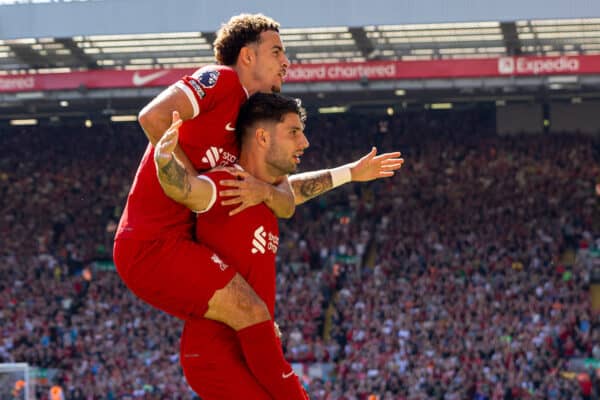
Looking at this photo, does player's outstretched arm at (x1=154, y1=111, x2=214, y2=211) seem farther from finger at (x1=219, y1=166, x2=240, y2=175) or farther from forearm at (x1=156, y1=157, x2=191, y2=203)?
finger at (x1=219, y1=166, x2=240, y2=175)

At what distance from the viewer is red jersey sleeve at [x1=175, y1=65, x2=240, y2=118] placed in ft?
17.2

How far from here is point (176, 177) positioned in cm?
504

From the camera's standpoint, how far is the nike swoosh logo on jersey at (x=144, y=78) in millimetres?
28953

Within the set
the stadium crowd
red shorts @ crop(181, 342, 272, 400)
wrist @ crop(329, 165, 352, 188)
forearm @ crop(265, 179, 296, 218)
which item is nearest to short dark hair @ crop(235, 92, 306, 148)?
forearm @ crop(265, 179, 296, 218)

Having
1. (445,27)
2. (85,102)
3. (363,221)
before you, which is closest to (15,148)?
(85,102)

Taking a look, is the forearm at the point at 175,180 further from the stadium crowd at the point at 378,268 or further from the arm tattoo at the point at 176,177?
the stadium crowd at the point at 378,268

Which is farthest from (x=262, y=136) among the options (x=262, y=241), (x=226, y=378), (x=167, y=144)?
(x=226, y=378)

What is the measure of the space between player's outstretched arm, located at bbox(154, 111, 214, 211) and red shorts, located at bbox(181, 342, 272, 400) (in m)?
0.73

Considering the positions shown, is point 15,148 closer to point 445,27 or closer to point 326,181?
point 445,27

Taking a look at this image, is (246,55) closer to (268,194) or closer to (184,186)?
(268,194)

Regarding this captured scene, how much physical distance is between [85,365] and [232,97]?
852 inches

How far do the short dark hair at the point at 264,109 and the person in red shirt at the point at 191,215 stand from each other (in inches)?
2.0

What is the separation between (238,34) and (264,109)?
457 millimetres

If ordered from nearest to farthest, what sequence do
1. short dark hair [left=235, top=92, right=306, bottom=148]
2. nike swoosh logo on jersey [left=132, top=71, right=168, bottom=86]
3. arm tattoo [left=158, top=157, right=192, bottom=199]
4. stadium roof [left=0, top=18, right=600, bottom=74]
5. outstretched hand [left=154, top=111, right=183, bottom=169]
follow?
outstretched hand [left=154, top=111, right=183, bottom=169], arm tattoo [left=158, top=157, right=192, bottom=199], short dark hair [left=235, top=92, right=306, bottom=148], stadium roof [left=0, top=18, right=600, bottom=74], nike swoosh logo on jersey [left=132, top=71, right=168, bottom=86]
